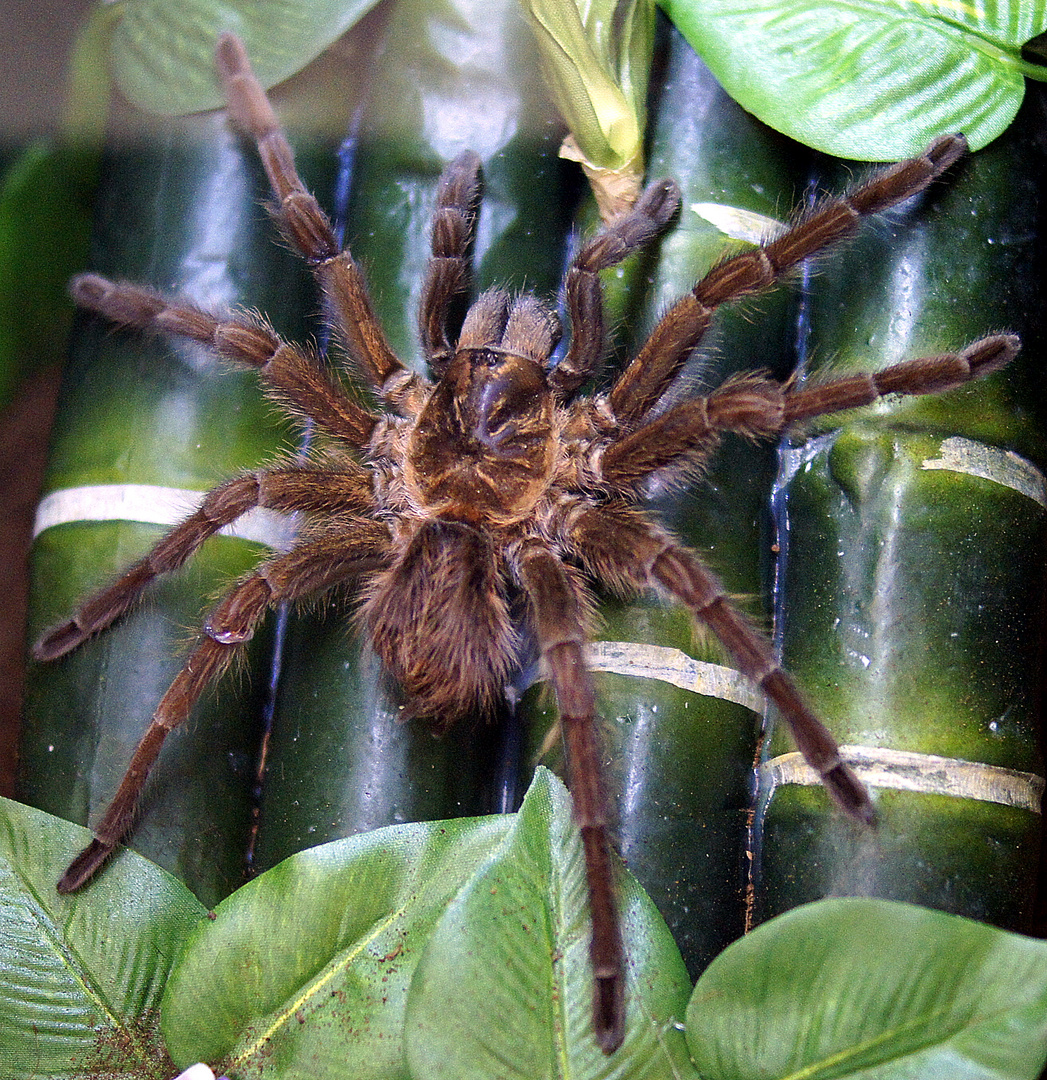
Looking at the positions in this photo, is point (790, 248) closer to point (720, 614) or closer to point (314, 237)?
point (720, 614)

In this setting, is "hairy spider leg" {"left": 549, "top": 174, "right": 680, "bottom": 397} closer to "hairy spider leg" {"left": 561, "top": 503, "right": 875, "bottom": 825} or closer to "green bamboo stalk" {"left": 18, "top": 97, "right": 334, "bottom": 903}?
"hairy spider leg" {"left": 561, "top": 503, "right": 875, "bottom": 825}

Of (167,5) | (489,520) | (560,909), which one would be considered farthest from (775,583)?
(167,5)

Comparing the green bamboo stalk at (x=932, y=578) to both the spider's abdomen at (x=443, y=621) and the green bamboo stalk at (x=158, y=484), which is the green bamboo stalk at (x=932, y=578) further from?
the green bamboo stalk at (x=158, y=484)

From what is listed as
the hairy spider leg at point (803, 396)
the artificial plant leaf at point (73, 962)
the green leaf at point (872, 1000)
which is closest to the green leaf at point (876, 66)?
the hairy spider leg at point (803, 396)

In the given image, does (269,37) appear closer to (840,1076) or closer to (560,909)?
(560,909)

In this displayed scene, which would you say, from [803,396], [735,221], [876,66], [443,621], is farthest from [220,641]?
[876,66]
